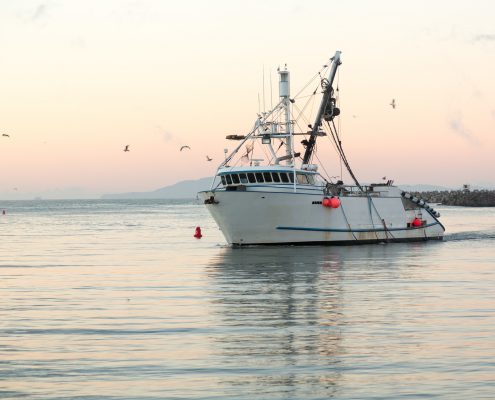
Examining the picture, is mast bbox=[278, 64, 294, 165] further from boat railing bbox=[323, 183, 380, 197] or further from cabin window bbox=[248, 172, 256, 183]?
cabin window bbox=[248, 172, 256, 183]

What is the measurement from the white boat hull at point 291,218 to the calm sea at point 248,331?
11.3m

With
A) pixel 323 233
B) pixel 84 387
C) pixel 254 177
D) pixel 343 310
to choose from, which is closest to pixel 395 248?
pixel 323 233

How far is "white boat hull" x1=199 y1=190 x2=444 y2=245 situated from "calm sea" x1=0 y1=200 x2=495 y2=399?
1126 centimetres

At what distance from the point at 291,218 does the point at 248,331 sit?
3217 centimetres

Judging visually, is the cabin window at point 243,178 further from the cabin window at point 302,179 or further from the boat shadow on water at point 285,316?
the boat shadow on water at point 285,316

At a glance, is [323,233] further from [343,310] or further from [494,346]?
[494,346]

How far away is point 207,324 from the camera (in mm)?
21641

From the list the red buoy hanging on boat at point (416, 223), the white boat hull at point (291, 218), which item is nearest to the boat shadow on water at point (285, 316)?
the white boat hull at point (291, 218)

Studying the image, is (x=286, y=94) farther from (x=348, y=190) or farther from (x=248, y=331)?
(x=248, y=331)

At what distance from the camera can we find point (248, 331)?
67.1 feet

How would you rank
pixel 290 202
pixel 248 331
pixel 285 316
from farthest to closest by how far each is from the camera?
pixel 290 202 < pixel 285 316 < pixel 248 331

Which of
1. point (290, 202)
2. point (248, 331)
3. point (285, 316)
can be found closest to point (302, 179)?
point (290, 202)

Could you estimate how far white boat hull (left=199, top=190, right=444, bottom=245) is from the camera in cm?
5165

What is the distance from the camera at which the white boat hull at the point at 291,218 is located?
51653mm
